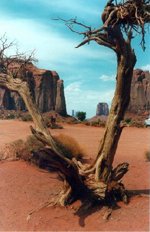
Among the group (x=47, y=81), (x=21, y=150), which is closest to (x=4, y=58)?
(x=21, y=150)

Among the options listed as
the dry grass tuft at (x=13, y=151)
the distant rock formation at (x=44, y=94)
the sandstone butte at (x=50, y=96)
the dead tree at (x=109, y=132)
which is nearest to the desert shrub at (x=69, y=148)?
the dry grass tuft at (x=13, y=151)

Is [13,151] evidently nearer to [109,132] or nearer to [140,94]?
[109,132]

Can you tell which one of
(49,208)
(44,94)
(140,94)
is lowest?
(49,208)

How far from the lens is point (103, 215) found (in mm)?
9672

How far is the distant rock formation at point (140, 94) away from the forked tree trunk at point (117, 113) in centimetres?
6250

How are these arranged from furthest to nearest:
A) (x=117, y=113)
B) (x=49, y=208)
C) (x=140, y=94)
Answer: (x=140, y=94)
(x=117, y=113)
(x=49, y=208)

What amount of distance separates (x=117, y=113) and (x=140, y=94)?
70420 mm

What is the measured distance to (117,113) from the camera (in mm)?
10680

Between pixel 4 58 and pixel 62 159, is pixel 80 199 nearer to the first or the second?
pixel 62 159

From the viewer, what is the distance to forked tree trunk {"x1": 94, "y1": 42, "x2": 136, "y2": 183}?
10484 mm

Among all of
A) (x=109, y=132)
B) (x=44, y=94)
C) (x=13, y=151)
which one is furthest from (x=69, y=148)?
(x=44, y=94)

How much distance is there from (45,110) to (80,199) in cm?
6138

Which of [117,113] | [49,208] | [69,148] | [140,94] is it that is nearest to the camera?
[49,208]

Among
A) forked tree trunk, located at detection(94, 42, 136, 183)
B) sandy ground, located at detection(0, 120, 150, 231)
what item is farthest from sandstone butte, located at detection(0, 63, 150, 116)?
forked tree trunk, located at detection(94, 42, 136, 183)
